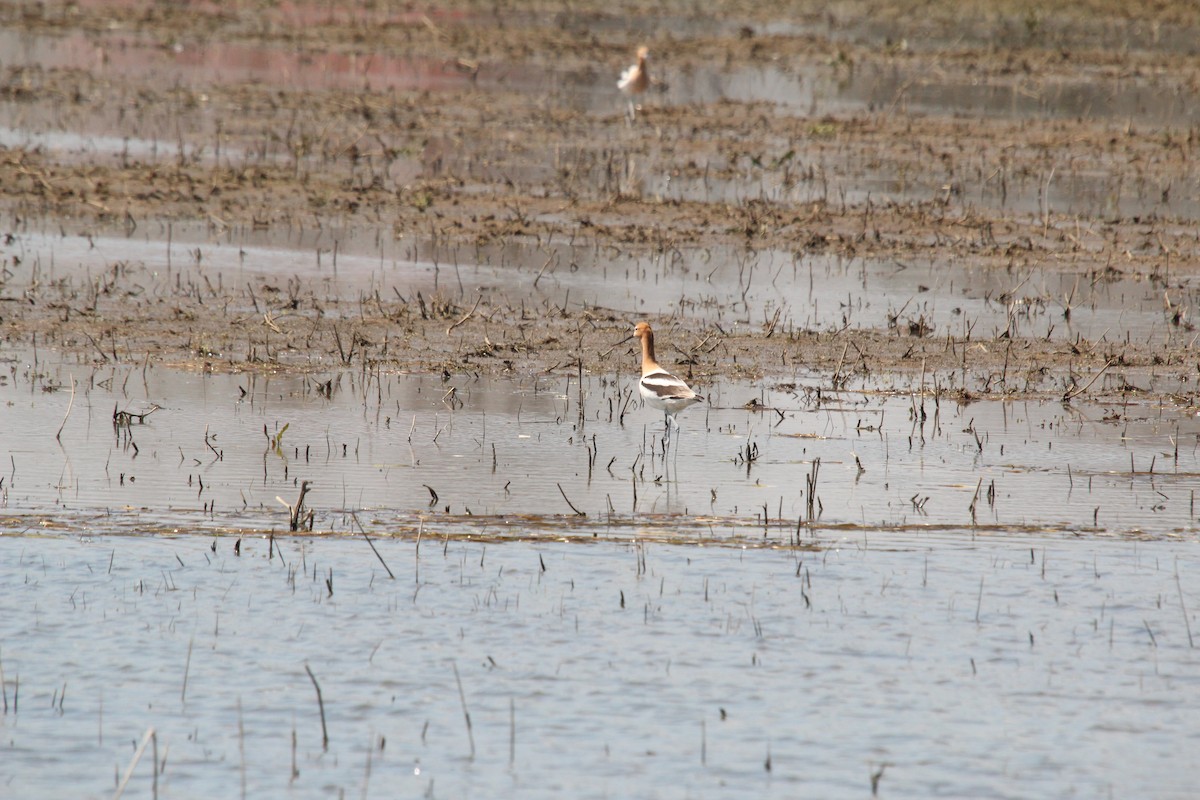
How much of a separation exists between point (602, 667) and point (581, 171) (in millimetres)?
13705

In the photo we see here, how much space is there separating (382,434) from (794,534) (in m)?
2.99

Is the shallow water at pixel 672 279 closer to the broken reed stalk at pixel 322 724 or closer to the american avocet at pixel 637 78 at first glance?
the broken reed stalk at pixel 322 724

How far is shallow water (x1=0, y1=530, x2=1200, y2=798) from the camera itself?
6.51m

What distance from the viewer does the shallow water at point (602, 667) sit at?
6512 mm

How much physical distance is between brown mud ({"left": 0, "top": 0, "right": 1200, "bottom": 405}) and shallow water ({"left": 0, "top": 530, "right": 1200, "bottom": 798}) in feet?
12.2

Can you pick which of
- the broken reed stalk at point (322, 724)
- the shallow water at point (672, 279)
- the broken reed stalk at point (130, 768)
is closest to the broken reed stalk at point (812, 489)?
the broken reed stalk at point (322, 724)

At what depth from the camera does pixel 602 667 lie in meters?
7.48

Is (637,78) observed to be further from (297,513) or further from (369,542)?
(369,542)

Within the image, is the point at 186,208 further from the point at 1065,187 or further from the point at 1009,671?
the point at 1009,671

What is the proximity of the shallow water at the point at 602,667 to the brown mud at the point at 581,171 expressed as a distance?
3.73 meters

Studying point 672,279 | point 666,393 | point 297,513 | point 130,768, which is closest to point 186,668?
point 130,768

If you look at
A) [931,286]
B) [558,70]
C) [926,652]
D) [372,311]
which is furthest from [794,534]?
[558,70]

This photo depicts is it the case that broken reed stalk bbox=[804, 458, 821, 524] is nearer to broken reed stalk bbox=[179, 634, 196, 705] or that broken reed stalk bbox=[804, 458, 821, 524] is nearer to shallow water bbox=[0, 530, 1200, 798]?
shallow water bbox=[0, 530, 1200, 798]

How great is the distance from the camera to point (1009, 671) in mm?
7547
